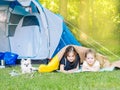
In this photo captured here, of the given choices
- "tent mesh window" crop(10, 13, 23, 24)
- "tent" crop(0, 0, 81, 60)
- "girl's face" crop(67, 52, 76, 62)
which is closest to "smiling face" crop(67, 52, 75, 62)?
"girl's face" crop(67, 52, 76, 62)

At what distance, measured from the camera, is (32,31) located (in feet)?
33.4

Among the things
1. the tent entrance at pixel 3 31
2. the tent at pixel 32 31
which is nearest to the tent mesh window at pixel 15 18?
the tent at pixel 32 31

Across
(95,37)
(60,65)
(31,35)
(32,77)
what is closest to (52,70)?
(60,65)

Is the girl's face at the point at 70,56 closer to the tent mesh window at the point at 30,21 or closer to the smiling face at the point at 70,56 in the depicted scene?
the smiling face at the point at 70,56

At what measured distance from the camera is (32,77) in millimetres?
7105

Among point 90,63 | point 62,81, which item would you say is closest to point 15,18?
point 90,63

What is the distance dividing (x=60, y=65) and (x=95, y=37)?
1215cm

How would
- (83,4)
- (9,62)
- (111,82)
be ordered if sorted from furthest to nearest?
1. (83,4)
2. (9,62)
3. (111,82)

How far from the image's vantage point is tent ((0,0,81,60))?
9695mm

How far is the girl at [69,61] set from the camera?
777 centimetres

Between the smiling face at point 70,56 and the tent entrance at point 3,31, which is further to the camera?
the tent entrance at point 3,31

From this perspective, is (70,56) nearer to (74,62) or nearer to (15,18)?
(74,62)

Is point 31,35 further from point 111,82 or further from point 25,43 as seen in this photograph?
point 111,82

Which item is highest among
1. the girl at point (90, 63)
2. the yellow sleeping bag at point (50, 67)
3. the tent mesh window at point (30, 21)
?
the tent mesh window at point (30, 21)
